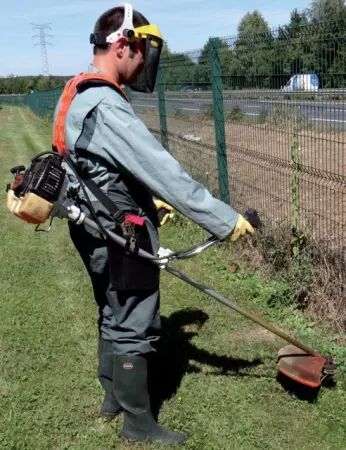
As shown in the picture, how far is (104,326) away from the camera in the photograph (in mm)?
3531

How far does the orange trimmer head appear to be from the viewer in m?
3.55

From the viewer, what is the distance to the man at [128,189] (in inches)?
109

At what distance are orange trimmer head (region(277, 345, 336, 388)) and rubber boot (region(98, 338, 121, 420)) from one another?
3.39 ft

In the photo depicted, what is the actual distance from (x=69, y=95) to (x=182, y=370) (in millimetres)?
2091

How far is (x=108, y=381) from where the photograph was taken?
362 centimetres

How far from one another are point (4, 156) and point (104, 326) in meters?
13.4

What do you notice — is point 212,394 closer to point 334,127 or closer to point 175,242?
point 334,127

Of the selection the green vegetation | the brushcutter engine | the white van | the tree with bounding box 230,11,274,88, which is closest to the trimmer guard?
the brushcutter engine

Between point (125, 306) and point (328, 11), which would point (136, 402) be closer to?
point (125, 306)

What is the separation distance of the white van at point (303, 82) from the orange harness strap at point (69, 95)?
2017 mm

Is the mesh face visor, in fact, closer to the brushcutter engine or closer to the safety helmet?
Answer: the safety helmet

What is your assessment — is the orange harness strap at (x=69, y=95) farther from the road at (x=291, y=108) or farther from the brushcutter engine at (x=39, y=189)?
the road at (x=291, y=108)

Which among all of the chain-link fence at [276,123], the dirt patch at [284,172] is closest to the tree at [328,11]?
the chain-link fence at [276,123]

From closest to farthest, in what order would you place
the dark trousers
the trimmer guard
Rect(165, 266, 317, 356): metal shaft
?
the dark trousers
Rect(165, 266, 317, 356): metal shaft
the trimmer guard
